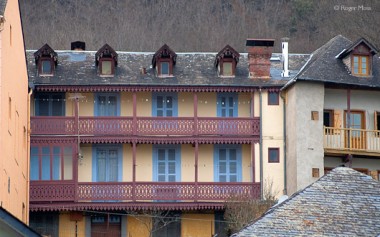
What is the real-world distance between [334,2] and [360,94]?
71419 mm

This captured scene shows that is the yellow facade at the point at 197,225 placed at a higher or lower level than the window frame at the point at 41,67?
lower

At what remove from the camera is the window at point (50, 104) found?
2608 inches

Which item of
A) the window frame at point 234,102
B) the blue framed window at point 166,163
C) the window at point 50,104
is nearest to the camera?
the window at point 50,104

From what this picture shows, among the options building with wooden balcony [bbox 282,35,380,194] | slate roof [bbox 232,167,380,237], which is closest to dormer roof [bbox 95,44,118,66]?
building with wooden balcony [bbox 282,35,380,194]

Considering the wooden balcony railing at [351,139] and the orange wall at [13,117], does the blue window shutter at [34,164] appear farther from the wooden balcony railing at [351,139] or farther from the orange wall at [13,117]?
the wooden balcony railing at [351,139]

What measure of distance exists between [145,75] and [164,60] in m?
1.04

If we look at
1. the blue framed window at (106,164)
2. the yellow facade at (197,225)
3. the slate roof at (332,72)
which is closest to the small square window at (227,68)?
the slate roof at (332,72)

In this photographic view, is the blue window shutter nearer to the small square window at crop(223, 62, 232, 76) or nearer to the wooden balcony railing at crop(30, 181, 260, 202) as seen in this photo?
the wooden balcony railing at crop(30, 181, 260, 202)

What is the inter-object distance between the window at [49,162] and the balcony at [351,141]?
10.4 metres

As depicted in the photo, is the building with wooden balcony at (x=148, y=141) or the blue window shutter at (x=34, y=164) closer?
the blue window shutter at (x=34, y=164)

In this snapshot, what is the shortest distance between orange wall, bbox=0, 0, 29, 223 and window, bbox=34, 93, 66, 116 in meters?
2.43

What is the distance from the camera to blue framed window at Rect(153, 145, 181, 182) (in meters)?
66.7

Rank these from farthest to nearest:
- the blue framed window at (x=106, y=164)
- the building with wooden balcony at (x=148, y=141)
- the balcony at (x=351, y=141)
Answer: the blue framed window at (x=106, y=164) < the balcony at (x=351, y=141) < the building with wooden balcony at (x=148, y=141)

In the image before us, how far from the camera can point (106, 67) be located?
67.2 m
